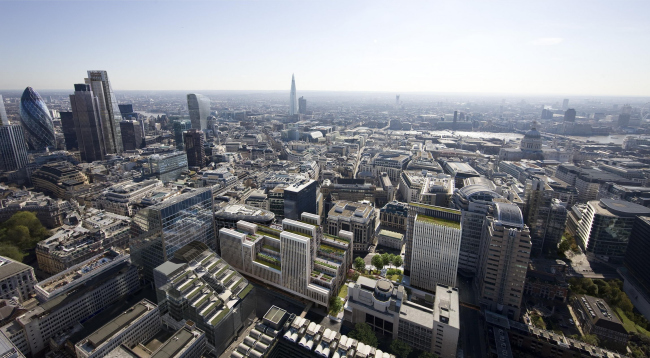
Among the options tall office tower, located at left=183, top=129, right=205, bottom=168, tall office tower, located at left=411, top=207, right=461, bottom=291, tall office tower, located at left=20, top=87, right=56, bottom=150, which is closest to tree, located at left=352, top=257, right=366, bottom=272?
tall office tower, located at left=411, top=207, right=461, bottom=291

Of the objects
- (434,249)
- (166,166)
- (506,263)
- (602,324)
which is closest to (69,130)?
(166,166)

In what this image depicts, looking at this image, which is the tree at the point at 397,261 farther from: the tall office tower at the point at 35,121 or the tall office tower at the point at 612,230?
the tall office tower at the point at 35,121

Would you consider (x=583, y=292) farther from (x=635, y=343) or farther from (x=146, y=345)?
(x=146, y=345)

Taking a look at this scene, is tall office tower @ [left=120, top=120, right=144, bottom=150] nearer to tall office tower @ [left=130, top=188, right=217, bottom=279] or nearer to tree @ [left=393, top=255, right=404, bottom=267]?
tall office tower @ [left=130, top=188, right=217, bottom=279]

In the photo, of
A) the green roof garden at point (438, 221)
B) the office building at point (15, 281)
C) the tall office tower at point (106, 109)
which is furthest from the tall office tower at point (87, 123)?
the green roof garden at point (438, 221)

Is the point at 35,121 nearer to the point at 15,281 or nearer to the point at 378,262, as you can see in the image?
the point at 15,281

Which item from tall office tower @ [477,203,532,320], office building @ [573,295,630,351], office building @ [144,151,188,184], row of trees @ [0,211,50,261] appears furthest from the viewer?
office building @ [144,151,188,184]

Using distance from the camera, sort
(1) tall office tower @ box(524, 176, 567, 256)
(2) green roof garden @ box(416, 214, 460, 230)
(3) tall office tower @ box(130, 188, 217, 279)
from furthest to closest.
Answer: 1. (1) tall office tower @ box(524, 176, 567, 256)
2. (2) green roof garden @ box(416, 214, 460, 230)
3. (3) tall office tower @ box(130, 188, 217, 279)
